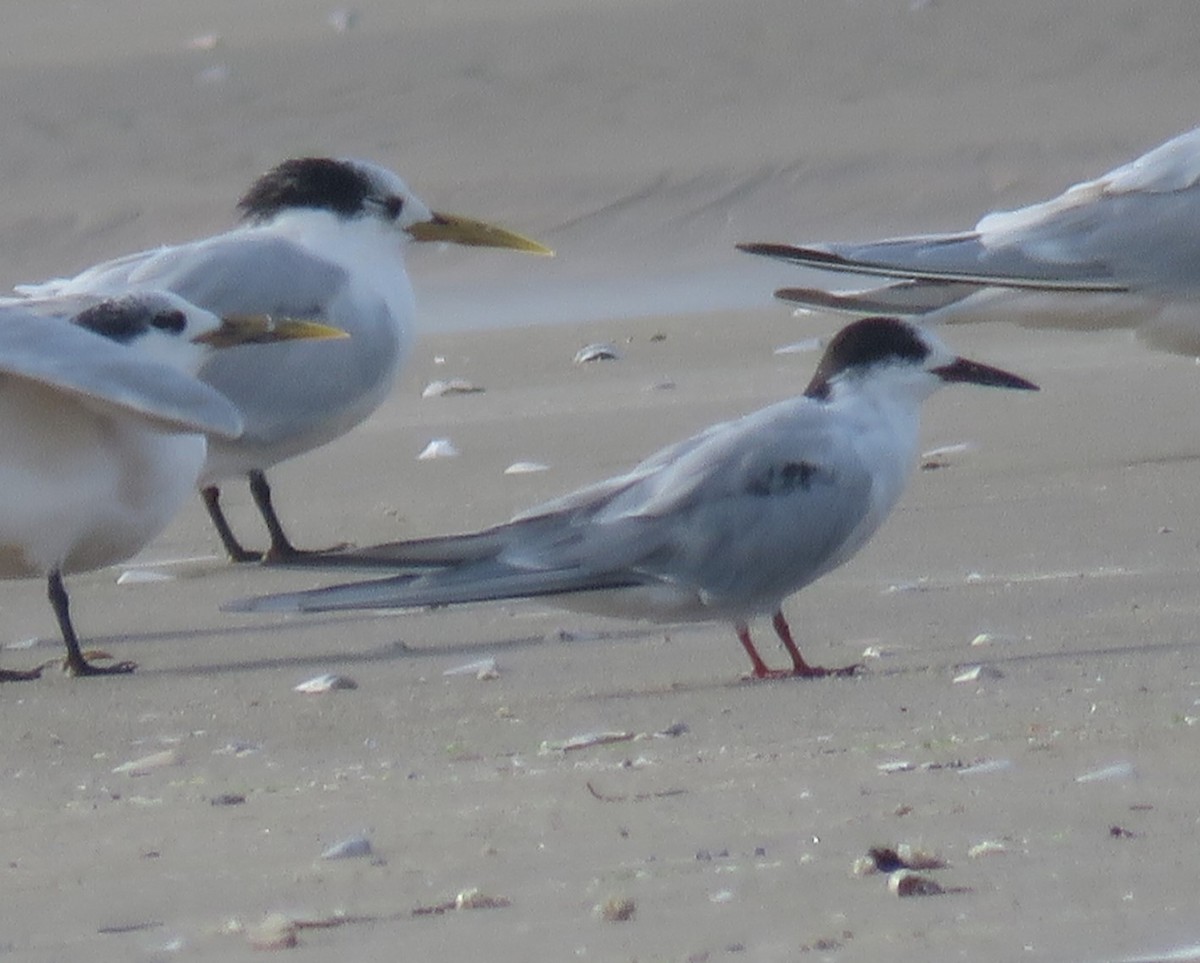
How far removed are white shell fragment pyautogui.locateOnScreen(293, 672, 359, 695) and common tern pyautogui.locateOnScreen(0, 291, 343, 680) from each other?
0.43 m

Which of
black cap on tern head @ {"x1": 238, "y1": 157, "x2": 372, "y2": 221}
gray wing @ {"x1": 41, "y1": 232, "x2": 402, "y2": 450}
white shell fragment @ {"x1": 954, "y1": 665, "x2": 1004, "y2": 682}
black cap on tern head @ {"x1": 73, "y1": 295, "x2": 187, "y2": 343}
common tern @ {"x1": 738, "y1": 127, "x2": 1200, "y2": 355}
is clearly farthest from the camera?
common tern @ {"x1": 738, "y1": 127, "x2": 1200, "y2": 355}

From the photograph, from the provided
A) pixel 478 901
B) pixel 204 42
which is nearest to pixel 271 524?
pixel 478 901

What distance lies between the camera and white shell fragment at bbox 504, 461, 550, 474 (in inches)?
247

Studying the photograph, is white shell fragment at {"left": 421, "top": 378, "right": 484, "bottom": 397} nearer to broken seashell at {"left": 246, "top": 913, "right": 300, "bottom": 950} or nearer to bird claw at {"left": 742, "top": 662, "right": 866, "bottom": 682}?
bird claw at {"left": 742, "top": 662, "right": 866, "bottom": 682}

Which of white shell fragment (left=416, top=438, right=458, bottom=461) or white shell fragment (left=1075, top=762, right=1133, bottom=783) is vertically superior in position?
white shell fragment (left=1075, top=762, right=1133, bottom=783)

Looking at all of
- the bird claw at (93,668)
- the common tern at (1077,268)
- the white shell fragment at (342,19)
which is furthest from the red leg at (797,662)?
the white shell fragment at (342,19)

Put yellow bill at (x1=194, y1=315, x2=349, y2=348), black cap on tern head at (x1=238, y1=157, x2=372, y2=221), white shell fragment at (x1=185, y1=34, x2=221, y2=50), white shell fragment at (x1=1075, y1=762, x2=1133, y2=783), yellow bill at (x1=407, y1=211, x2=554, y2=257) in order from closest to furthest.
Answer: white shell fragment at (x1=1075, y1=762, x2=1133, y2=783), yellow bill at (x1=194, y1=315, x2=349, y2=348), black cap on tern head at (x1=238, y1=157, x2=372, y2=221), yellow bill at (x1=407, y1=211, x2=554, y2=257), white shell fragment at (x1=185, y1=34, x2=221, y2=50)

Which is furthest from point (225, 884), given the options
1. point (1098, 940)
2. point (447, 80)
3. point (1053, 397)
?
point (447, 80)

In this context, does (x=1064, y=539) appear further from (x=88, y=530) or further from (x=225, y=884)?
(x=225, y=884)

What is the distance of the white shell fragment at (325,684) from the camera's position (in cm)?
441

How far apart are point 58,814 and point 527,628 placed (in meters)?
1.45

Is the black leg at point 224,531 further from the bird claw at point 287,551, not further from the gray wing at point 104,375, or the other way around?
the gray wing at point 104,375

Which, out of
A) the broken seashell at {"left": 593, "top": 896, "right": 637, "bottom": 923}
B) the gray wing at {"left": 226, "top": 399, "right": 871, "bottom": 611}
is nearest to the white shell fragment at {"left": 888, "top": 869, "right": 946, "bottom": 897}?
the broken seashell at {"left": 593, "top": 896, "right": 637, "bottom": 923}

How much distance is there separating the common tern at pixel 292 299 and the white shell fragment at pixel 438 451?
0.81 ft
